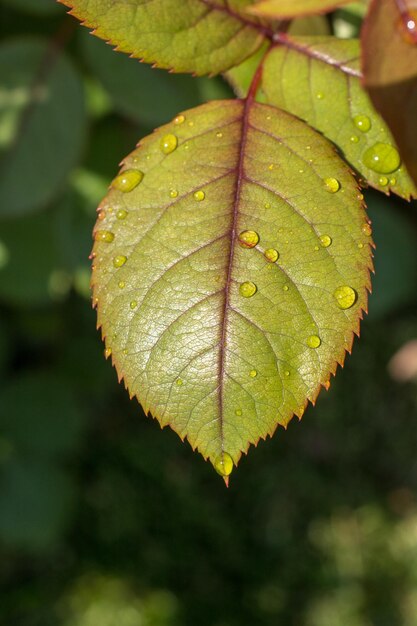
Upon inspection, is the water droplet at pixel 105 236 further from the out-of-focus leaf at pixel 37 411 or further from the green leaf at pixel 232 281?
the out-of-focus leaf at pixel 37 411

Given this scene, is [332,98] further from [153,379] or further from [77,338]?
[77,338]

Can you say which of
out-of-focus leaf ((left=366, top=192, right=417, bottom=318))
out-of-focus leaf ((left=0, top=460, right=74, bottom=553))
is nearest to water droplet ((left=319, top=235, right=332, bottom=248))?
out-of-focus leaf ((left=366, top=192, right=417, bottom=318))

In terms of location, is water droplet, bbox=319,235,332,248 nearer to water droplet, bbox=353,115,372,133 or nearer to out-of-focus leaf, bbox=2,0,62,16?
water droplet, bbox=353,115,372,133

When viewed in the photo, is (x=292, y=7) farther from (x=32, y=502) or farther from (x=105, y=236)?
(x=32, y=502)

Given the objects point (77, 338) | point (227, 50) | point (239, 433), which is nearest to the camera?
point (239, 433)

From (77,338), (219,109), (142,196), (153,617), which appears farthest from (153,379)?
(153,617)

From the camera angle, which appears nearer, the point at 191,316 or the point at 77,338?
the point at 191,316
